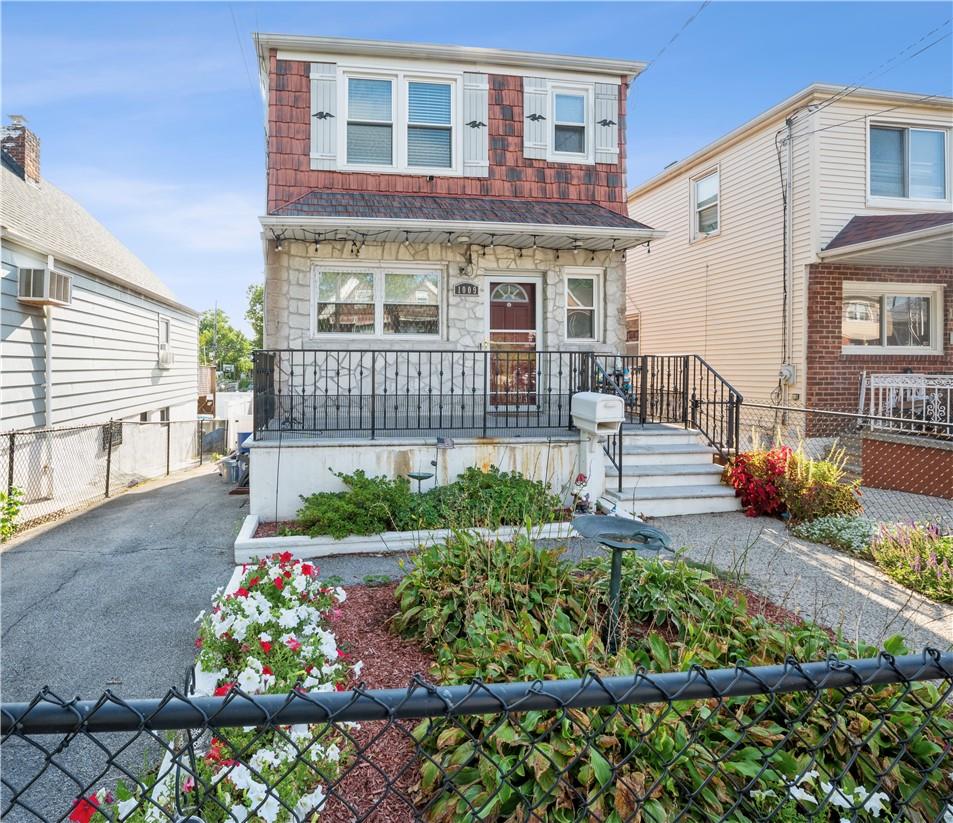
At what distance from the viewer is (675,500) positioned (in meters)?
7.15

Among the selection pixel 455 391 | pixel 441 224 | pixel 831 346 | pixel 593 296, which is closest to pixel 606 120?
pixel 593 296

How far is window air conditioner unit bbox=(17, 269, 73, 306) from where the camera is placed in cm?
875

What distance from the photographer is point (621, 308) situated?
989 cm

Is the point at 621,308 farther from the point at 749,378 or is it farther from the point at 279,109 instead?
the point at 279,109

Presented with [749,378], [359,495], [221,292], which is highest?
[221,292]

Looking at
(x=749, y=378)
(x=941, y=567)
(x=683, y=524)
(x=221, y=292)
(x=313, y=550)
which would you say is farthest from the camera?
(x=221, y=292)

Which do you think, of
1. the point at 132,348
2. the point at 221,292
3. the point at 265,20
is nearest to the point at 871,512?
the point at 265,20

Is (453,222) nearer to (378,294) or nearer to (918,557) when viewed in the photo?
(378,294)

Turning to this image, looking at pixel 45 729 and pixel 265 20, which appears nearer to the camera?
pixel 45 729

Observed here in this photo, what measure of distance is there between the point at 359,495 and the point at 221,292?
166ft

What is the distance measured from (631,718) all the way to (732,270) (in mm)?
12595

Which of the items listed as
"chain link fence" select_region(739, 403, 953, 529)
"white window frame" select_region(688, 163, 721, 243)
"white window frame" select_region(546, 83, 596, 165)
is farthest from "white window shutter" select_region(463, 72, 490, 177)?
"white window frame" select_region(688, 163, 721, 243)

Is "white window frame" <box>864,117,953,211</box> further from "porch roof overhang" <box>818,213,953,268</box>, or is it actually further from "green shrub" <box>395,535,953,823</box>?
"green shrub" <box>395,535,953,823</box>

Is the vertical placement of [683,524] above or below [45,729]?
below
